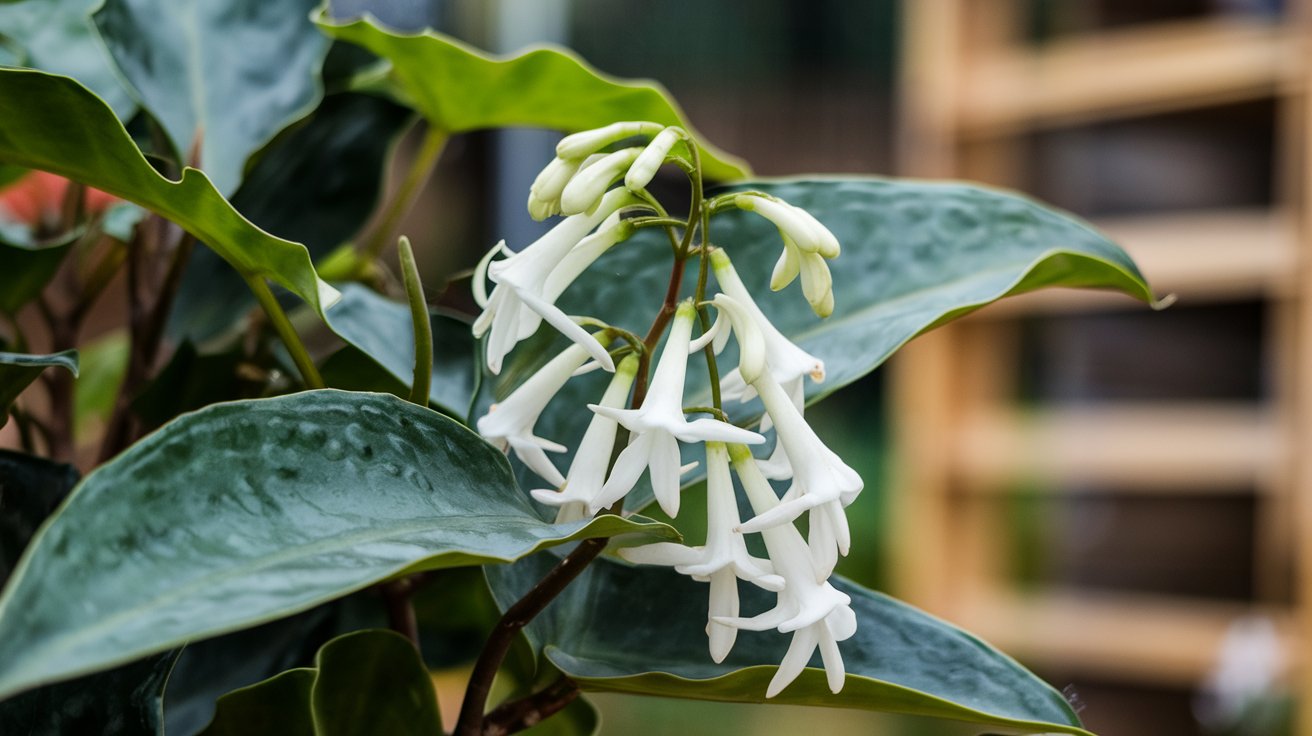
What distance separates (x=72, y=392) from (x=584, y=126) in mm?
162

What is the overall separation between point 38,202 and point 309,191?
0.17 meters

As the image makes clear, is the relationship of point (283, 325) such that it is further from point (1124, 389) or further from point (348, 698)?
point (1124, 389)

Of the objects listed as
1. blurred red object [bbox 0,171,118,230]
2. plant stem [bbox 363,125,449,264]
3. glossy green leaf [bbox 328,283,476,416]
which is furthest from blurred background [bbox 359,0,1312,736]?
glossy green leaf [bbox 328,283,476,416]

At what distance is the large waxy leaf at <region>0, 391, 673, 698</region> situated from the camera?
0.41 feet

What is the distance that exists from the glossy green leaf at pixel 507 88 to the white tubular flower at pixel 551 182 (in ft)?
0.26

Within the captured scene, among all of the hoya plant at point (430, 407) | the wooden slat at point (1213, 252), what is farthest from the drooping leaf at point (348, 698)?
the wooden slat at point (1213, 252)

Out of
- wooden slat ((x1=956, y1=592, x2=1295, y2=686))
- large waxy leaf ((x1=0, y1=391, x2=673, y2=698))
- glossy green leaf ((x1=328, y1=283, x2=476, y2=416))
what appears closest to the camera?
large waxy leaf ((x1=0, y1=391, x2=673, y2=698))

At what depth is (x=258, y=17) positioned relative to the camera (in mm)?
335

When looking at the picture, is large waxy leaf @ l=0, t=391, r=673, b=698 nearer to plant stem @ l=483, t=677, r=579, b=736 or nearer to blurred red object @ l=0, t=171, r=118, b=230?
plant stem @ l=483, t=677, r=579, b=736

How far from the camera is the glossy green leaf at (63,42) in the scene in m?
0.31

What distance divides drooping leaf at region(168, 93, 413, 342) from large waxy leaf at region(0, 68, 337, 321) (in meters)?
0.09

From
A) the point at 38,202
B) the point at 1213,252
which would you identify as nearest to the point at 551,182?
the point at 38,202

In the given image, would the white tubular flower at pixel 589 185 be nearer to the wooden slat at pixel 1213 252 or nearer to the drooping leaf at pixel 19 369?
the drooping leaf at pixel 19 369

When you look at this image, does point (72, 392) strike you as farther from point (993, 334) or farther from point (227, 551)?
point (993, 334)
